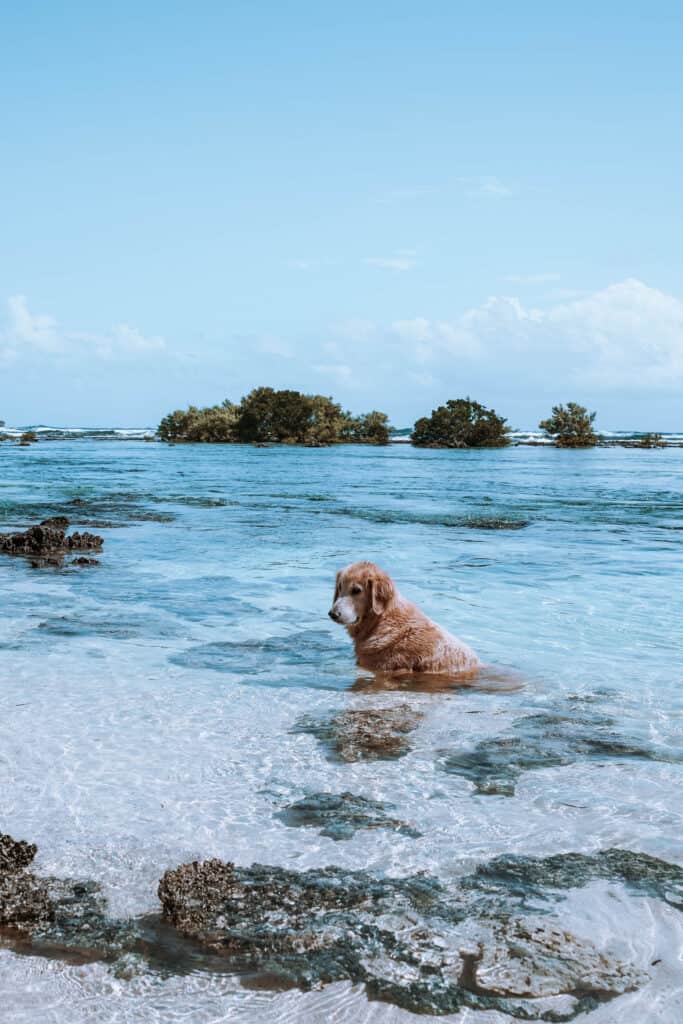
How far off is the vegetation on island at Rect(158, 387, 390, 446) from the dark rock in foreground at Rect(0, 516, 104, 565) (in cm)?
7280

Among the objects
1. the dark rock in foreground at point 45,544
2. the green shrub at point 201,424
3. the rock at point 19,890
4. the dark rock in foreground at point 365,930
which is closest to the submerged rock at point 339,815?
the dark rock in foreground at point 365,930

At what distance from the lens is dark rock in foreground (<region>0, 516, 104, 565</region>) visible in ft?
49.6

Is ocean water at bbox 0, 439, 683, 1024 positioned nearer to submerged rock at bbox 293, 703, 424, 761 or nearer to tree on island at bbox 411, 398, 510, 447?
submerged rock at bbox 293, 703, 424, 761

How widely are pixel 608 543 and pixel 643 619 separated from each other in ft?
27.3

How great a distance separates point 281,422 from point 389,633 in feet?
277

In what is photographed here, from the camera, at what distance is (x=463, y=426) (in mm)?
89688

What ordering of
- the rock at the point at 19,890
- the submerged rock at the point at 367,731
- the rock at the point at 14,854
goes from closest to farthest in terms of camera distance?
the rock at the point at 19,890
the rock at the point at 14,854
the submerged rock at the point at 367,731

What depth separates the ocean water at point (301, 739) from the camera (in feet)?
11.2

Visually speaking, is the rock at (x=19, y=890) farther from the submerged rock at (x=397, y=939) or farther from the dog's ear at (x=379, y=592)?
the dog's ear at (x=379, y=592)

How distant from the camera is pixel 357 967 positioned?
3.30 meters

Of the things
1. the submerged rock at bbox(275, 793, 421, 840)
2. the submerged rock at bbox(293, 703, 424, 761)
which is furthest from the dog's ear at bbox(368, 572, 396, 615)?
the submerged rock at bbox(275, 793, 421, 840)

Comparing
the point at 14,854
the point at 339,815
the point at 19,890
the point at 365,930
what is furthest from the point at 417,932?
the point at 14,854

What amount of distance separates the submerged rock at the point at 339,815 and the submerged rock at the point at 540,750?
28.8 inches

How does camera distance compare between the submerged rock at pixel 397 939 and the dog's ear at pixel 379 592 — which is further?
the dog's ear at pixel 379 592
